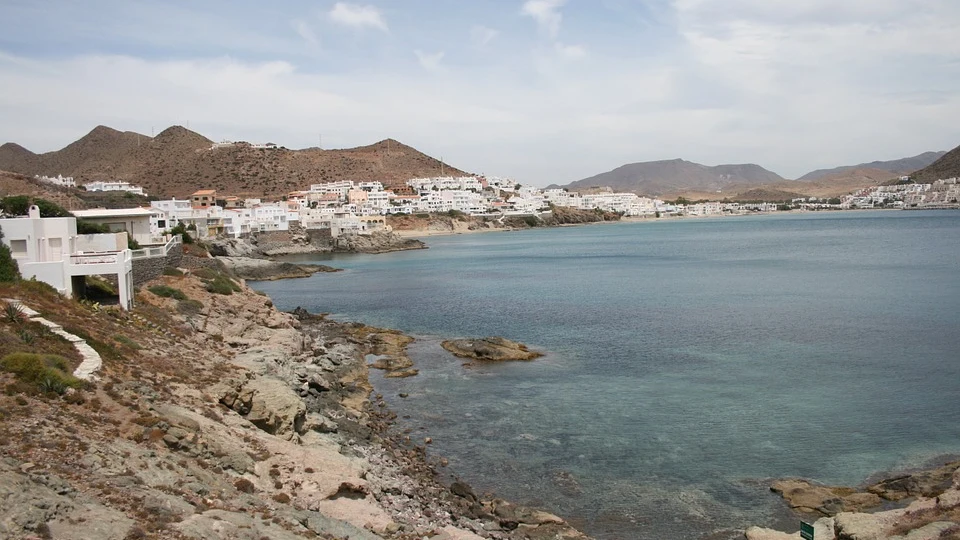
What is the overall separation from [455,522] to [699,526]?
4.97 metres

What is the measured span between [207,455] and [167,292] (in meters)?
15.6

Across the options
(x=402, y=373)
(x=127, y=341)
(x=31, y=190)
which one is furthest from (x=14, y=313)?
(x=31, y=190)

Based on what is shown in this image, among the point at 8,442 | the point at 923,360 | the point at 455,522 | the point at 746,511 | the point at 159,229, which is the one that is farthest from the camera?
the point at 159,229

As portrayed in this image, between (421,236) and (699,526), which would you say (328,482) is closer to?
(699,526)

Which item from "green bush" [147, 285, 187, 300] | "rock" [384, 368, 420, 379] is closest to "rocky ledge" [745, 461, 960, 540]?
"rock" [384, 368, 420, 379]

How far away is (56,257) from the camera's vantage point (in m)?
21.4

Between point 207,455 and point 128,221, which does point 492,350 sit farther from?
point 128,221

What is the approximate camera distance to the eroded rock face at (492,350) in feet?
94.3

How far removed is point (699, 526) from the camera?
1451 centimetres

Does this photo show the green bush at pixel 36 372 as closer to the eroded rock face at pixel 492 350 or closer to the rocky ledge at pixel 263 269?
the eroded rock face at pixel 492 350

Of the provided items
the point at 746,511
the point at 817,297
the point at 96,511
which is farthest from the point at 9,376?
the point at 817,297

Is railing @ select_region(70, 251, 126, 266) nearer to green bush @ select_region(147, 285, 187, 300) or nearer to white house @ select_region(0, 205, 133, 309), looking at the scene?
white house @ select_region(0, 205, 133, 309)

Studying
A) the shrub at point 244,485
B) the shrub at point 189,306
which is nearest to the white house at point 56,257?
the shrub at point 189,306

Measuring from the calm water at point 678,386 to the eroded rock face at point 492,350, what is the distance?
0.89m
